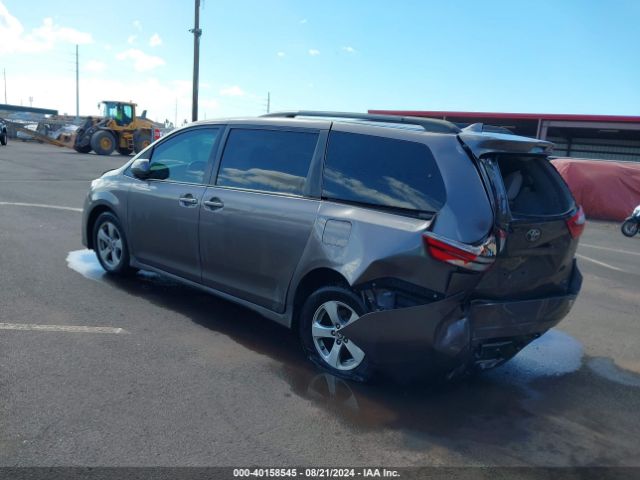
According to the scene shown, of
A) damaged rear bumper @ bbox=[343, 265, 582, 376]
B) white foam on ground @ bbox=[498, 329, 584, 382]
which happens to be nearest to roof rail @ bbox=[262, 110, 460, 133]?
damaged rear bumper @ bbox=[343, 265, 582, 376]

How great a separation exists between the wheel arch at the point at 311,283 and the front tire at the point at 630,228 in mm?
12152

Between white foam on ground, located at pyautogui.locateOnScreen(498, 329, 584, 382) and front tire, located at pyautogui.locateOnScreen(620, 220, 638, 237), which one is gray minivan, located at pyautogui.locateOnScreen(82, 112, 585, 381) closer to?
white foam on ground, located at pyautogui.locateOnScreen(498, 329, 584, 382)

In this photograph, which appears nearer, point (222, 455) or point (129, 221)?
point (222, 455)

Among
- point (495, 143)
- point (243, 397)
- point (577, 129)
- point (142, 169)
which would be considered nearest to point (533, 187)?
point (495, 143)

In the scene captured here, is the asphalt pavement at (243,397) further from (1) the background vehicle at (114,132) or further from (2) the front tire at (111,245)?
(1) the background vehicle at (114,132)

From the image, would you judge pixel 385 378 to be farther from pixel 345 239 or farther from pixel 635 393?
pixel 635 393

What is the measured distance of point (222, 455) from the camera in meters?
3.02

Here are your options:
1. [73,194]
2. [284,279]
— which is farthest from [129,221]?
[73,194]

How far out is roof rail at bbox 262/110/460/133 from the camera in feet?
12.6

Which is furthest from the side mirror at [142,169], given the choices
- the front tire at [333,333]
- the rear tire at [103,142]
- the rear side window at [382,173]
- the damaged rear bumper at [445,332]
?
the rear tire at [103,142]

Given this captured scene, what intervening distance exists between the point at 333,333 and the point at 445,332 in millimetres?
892

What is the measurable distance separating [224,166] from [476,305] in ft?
8.16

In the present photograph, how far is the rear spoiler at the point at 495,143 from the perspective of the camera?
361 cm

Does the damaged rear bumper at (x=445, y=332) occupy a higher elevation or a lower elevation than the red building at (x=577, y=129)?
lower
